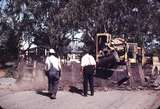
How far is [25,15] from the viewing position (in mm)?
43812

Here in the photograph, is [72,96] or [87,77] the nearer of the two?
[87,77]

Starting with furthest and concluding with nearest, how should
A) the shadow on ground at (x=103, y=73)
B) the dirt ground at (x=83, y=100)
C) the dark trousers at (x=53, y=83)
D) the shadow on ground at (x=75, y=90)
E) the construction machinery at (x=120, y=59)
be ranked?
the shadow on ground at (x=103, y=73)
the construction machinery at (x=120, y=59)
the shadow on ground at (x=75, y=90)
the dark trousers at (x=53, y=83)
the dirt ground at (x=83, y=100)

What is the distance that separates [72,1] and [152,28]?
8.81 meters

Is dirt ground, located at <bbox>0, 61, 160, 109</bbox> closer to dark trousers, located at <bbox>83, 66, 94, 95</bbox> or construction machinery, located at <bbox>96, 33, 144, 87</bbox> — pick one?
dark trousers, located at <bbox>83, 66, 94, 95</bbox>

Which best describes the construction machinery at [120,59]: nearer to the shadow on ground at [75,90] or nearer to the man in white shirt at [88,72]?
the shadow on ground at [75,90]

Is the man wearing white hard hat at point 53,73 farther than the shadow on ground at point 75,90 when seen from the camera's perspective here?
No

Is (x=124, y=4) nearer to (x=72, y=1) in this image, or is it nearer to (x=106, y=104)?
(x=72, y=1)

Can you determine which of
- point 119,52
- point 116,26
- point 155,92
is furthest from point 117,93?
point 116,26

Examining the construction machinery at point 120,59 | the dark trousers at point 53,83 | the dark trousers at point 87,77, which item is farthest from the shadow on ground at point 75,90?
the construction machinery at point 120,59

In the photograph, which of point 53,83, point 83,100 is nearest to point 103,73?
point 53,83

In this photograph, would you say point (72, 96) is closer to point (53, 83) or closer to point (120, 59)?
point (53, 83)

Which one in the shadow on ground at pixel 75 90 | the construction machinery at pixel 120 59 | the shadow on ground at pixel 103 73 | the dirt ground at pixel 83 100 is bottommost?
the dirt ground at pixel 83 100

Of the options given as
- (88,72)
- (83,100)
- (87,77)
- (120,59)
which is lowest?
(83,100)

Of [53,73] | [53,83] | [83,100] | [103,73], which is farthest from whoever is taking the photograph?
[103,73]
